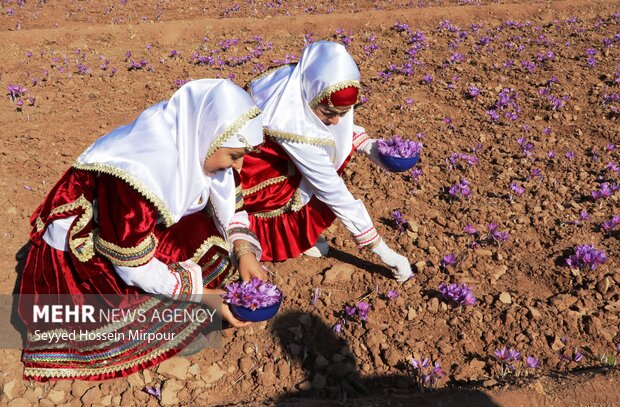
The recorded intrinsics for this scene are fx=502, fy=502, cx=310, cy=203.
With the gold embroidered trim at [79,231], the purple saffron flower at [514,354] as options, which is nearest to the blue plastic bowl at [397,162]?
the purple saffron flower at [514,354]

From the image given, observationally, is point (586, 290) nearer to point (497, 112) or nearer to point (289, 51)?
point (497, 112)

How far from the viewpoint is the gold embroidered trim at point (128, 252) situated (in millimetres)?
2527

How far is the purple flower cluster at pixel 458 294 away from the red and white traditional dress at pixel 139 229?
5.16ft

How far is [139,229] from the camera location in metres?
2.49

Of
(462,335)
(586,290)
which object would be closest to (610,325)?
(586,290)

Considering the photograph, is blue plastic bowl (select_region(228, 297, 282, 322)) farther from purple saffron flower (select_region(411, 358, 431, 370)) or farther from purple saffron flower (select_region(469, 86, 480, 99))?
purple saffron flower (select_region(469, 86, 480, 99))

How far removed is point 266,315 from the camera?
2.83 metres

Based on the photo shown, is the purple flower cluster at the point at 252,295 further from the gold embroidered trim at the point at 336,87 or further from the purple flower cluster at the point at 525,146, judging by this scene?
the purple flower cluster at the point at 525,146

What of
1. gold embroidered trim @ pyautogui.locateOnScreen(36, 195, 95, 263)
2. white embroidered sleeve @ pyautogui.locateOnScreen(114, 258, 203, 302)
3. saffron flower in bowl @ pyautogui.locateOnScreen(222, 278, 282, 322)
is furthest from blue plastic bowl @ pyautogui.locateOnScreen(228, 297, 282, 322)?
gold embroidered trim @ pyautogui.locateOnScreen(36, 195, 95, 263)

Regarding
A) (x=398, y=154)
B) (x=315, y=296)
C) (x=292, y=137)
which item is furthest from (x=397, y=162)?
(x=315, y=296)

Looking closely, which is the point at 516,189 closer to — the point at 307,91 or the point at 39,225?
the point at 307,91

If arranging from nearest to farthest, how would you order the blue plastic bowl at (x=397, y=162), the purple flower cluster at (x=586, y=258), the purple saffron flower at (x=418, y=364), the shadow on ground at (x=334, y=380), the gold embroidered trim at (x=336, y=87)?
the shadow on ground at (x=334, y=380) < the purple saffron flower at (x=418, y=364) < the gold embroidered trim at (x=336, y=87) < the purple flower cluster at (x=586, y=258) < the blue plastic bowl at (x=397, y=162)

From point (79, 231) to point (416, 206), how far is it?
3.21 m

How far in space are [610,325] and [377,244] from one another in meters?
1.69
